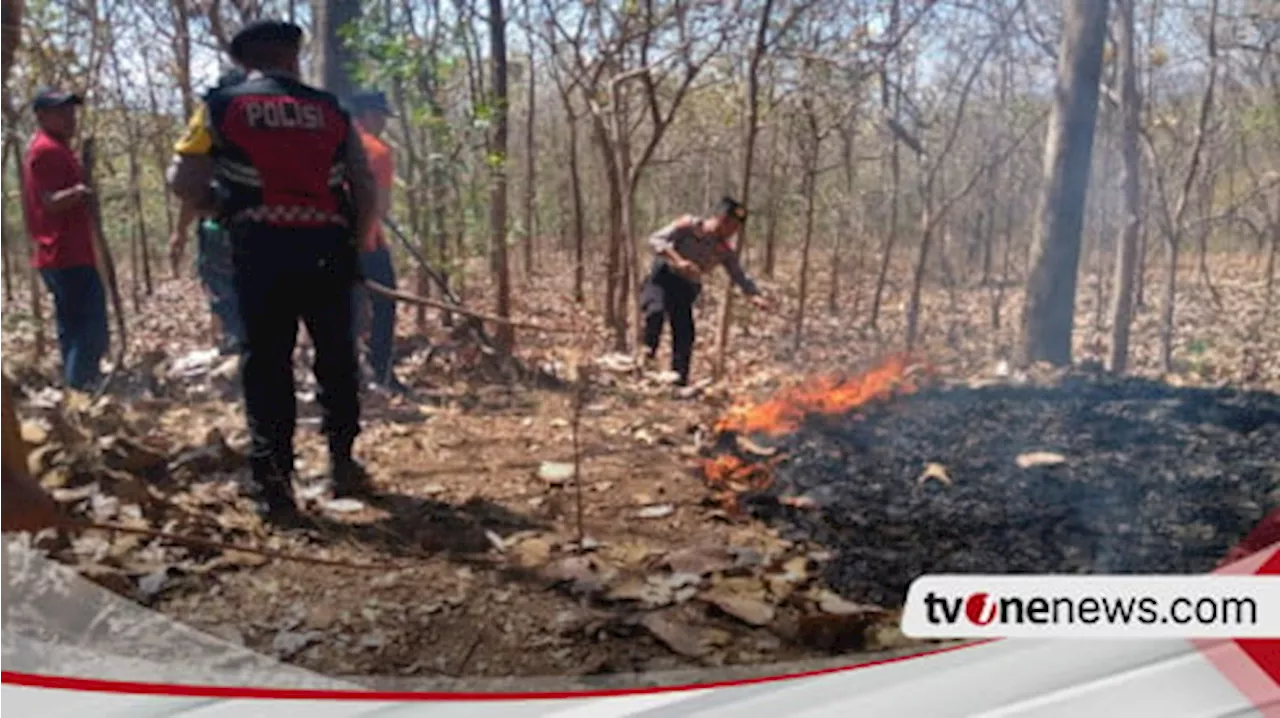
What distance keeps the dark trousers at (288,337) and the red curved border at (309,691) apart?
0.22 meters

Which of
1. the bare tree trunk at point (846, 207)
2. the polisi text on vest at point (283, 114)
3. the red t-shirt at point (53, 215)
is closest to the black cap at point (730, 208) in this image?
the bare tree trunk at point (846, 207)

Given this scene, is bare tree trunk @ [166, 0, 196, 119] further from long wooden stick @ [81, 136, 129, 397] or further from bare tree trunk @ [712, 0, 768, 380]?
bare tree trunk @ [712, 0, 768, 380]

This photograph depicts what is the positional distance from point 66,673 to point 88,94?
21.7 inches

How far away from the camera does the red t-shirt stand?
0.95 meters

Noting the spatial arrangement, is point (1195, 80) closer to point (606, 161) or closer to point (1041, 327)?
point (1041, 327)

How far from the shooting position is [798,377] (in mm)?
1311

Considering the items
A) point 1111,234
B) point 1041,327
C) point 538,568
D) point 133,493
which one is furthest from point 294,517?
point 1111,234

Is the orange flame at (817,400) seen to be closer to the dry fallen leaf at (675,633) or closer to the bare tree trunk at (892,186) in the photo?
the bare tree trunk at (892,186)

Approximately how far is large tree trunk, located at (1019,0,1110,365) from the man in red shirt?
1.11m

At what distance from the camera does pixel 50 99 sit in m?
0.95

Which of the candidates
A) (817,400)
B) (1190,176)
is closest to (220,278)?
(817,400)

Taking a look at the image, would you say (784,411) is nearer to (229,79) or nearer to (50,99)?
(229,79)

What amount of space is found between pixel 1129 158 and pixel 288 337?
3.72 feet

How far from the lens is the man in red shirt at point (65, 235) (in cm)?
95
